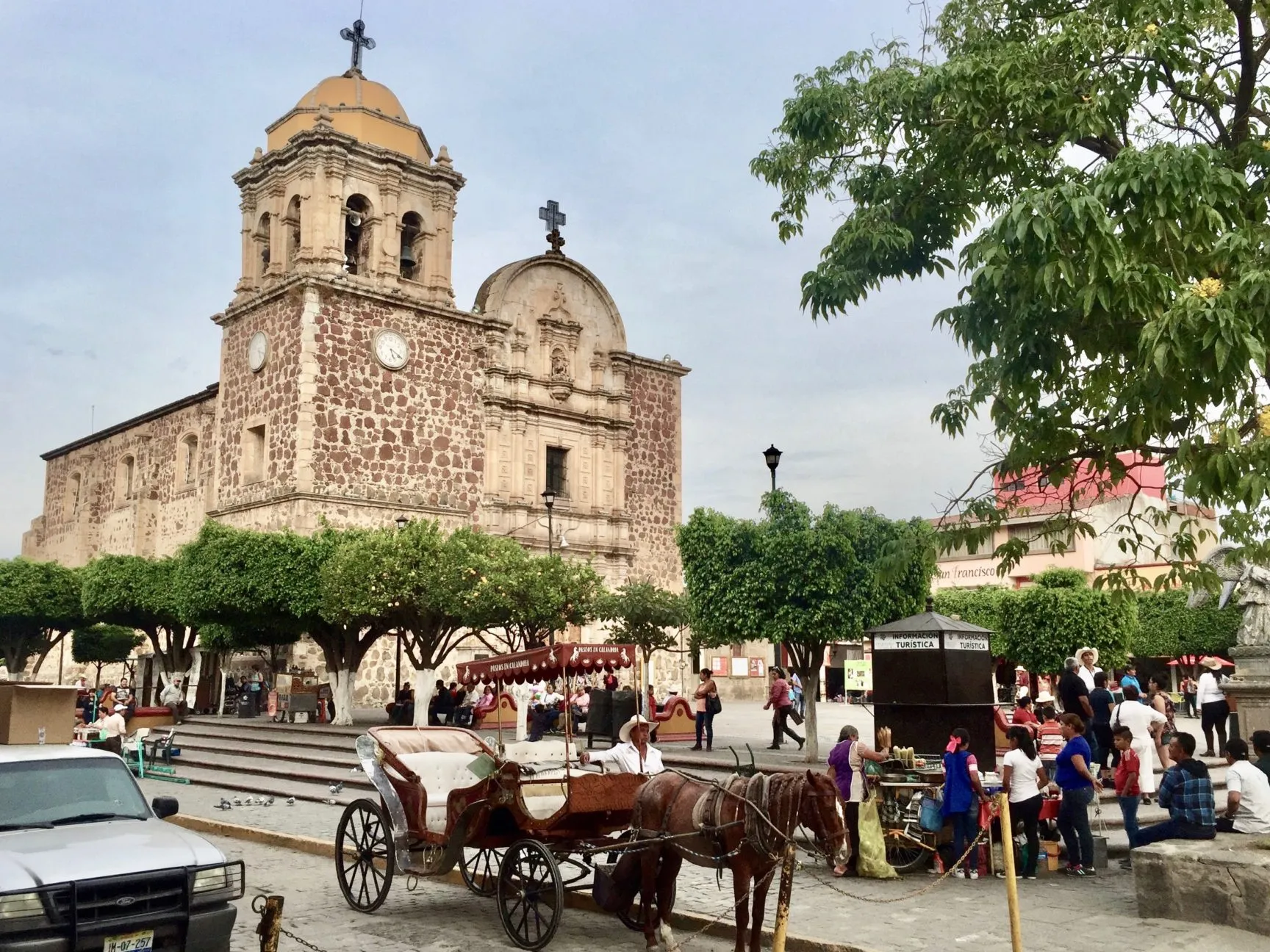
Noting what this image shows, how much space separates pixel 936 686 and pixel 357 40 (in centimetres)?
2667

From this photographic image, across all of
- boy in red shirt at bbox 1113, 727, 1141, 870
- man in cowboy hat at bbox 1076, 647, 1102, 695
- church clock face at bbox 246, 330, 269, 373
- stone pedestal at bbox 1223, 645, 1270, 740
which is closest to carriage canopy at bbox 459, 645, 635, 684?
boy in red shirt at bbox 1113, 727, 1141, 870

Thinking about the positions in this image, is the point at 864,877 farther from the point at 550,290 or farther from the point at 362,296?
Result: the point at 550,290

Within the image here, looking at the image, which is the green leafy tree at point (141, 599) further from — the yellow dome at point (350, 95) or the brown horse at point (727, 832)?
the brown horse at point (727, 832)

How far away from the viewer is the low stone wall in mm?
7086

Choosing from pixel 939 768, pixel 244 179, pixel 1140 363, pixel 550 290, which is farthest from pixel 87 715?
pixel 1140 363

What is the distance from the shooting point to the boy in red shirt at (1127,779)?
984cm

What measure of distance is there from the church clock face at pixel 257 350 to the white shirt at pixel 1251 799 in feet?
85.4

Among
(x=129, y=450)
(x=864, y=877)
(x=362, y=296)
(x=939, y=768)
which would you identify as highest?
(x=362, y=296)

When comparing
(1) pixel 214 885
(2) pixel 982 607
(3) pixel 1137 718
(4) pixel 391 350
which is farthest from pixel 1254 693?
(4) pixel 391 350

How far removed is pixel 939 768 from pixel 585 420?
25.0 meters

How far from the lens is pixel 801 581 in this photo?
17.8 m

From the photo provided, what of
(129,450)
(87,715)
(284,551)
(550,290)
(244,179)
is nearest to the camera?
(284,551)

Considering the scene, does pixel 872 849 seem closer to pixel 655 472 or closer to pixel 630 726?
pixel 630 726

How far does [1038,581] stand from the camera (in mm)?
36156
